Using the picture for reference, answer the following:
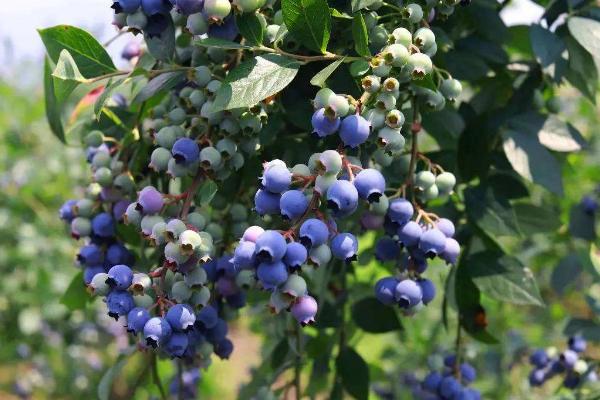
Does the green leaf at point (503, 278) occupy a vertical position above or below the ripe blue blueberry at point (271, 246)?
below

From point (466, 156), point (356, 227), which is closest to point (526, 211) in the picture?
point (466, 156)

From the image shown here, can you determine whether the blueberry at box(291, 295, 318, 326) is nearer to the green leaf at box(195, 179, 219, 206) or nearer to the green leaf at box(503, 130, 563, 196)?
the green leaf at box(195, 179, 219, 206)

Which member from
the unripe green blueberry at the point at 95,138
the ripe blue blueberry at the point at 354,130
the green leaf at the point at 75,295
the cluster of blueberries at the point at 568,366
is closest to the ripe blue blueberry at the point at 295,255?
the ripe blue blueberry at the point at 354,130

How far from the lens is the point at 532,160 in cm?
105

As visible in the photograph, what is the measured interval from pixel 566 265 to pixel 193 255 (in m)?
1.13

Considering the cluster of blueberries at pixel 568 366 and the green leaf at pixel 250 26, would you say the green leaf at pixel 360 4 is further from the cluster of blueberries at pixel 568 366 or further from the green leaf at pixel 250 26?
the cluster of blueberries at pixel 568 366

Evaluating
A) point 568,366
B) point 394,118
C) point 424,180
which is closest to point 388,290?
point 424,180

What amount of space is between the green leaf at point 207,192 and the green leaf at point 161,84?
0.42 feet

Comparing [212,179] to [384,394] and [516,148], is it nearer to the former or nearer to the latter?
[516,148]

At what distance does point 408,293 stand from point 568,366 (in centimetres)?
79

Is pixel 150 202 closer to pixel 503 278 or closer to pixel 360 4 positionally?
pixel 360 4

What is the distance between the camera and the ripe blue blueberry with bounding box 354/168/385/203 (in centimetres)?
69

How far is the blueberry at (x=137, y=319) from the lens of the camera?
763mm

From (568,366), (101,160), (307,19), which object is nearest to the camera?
(307,19)
